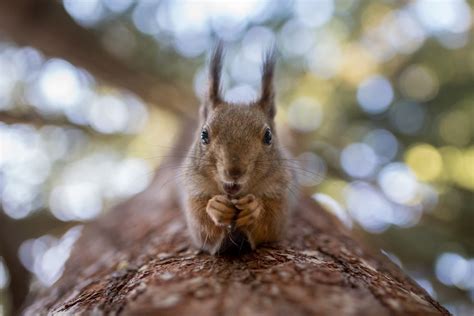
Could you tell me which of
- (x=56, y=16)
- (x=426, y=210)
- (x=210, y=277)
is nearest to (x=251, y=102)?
(x=210, y=277)

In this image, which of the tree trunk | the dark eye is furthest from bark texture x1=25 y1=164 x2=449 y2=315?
the dark eye

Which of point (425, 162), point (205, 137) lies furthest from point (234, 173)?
point (425, 162)

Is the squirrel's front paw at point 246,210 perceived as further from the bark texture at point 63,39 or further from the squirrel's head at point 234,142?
the bark texture at point 63,39

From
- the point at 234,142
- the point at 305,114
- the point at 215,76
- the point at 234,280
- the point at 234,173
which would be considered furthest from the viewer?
the point at 305,114

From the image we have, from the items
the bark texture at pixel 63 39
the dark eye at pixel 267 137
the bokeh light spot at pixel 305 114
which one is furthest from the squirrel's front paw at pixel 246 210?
the bokeh light spot at pixel 305 114

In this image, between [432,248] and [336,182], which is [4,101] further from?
[432,248]

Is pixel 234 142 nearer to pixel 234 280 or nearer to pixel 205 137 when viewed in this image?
pixel 205 137

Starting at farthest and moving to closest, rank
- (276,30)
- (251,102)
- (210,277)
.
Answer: (276,30) → (251,102) → (210,277)
